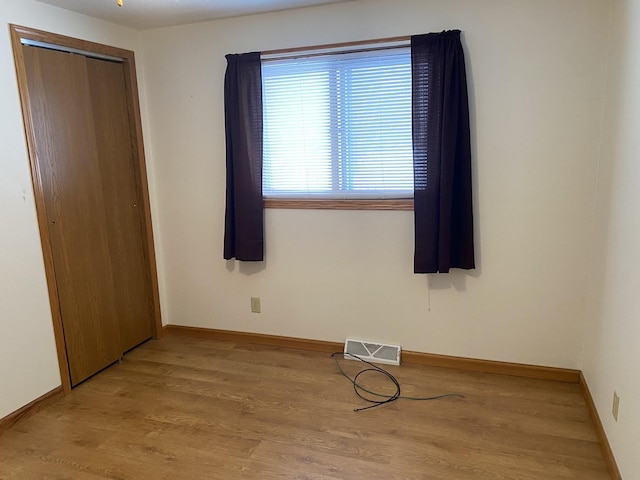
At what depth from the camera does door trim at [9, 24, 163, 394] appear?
2.45 meters

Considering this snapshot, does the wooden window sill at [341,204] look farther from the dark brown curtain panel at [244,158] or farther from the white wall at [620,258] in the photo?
the white wall at [620,258]

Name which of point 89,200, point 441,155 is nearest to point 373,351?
point 441,155

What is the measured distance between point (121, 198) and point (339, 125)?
5.40ft

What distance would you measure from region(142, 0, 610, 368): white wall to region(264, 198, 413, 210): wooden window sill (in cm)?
5

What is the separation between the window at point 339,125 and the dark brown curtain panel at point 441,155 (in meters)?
0.12

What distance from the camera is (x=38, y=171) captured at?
2.55m

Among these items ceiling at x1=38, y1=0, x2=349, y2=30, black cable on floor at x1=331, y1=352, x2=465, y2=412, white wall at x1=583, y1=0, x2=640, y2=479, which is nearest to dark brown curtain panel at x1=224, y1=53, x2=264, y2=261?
ceiling at x1=38, y1=0, x2=349, y2=30

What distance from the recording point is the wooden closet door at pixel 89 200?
2.65 m

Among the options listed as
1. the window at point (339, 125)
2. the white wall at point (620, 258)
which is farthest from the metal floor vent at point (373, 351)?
the white wall at point (620, 258)

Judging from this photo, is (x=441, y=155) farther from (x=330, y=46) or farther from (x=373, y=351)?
(x=373, y=351)

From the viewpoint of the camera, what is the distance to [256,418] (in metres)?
2.50

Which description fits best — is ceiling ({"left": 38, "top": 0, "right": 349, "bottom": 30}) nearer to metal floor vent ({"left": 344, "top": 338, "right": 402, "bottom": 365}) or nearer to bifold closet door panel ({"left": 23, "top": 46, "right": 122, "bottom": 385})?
bifold closet door panel ({"left": 23, "top": 46, "right": 122, "bottom": 385})

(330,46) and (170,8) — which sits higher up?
(170,8)

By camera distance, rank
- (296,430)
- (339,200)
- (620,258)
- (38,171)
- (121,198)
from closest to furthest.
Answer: (620,258) → (296,430) → (38,171) → (339,200) → (121,198)
